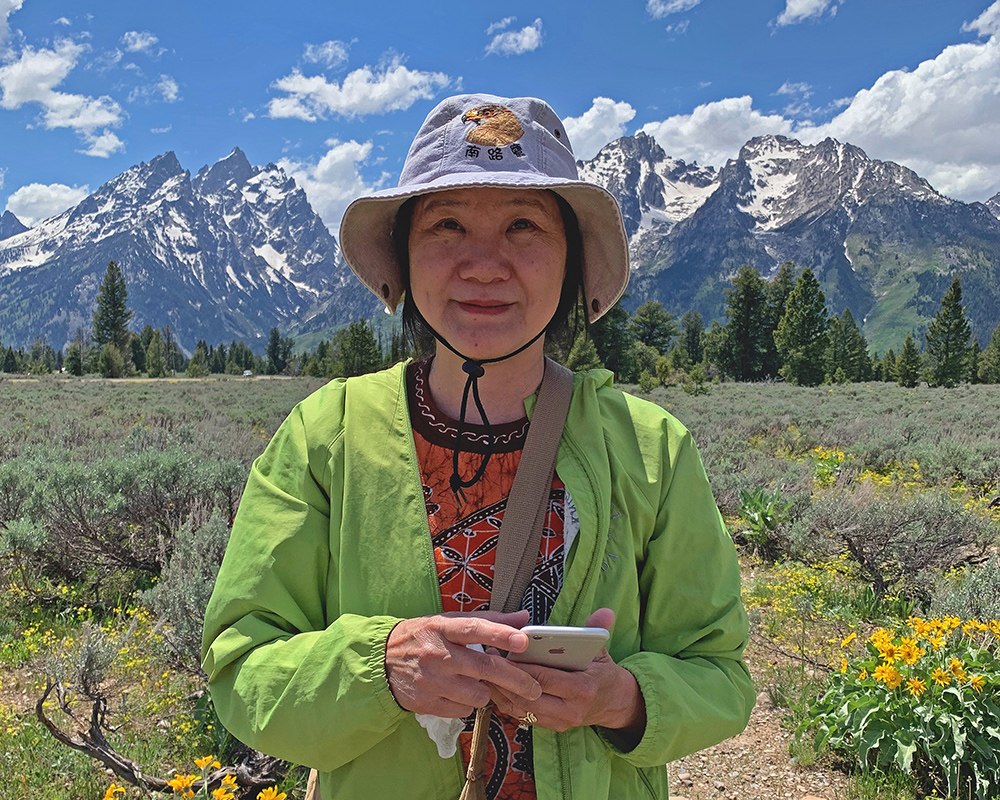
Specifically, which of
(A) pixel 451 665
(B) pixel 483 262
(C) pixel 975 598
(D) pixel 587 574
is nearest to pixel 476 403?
(B) pixel 483 262

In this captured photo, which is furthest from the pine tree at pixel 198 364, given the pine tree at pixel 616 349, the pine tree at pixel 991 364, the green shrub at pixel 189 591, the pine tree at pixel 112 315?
Result: the pine tree at pixel 991 364

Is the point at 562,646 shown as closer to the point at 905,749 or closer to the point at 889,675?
the point at 889,675

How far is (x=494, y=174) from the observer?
55.6 inches

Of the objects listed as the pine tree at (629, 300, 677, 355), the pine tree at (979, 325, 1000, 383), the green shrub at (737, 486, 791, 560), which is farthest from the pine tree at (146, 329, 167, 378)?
the pine tree at (979, 325, 1000, 383)

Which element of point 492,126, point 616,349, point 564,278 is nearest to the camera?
point 492,126

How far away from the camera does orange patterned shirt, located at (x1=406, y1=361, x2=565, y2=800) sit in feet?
4.65

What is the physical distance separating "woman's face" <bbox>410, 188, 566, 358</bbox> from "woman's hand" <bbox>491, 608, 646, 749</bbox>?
651 millimetres

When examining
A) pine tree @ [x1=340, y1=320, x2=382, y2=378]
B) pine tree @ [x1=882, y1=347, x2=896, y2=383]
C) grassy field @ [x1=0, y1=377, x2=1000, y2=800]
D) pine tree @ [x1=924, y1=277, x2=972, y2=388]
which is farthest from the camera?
pine tree @ [x1=882, y1=347, x2=896, y2=383]

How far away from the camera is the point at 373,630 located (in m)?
1.27

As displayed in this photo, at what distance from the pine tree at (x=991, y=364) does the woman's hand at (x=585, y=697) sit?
7130cm

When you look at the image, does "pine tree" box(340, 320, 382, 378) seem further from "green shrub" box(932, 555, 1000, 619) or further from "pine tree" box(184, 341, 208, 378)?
"green shrub" box(932, 555, 1000, 619)

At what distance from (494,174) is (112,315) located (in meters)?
80.8

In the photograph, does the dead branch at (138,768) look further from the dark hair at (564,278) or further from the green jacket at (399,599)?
the dark hair at (564,278)

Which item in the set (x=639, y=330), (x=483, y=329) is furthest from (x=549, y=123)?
(x=639, y=330)
